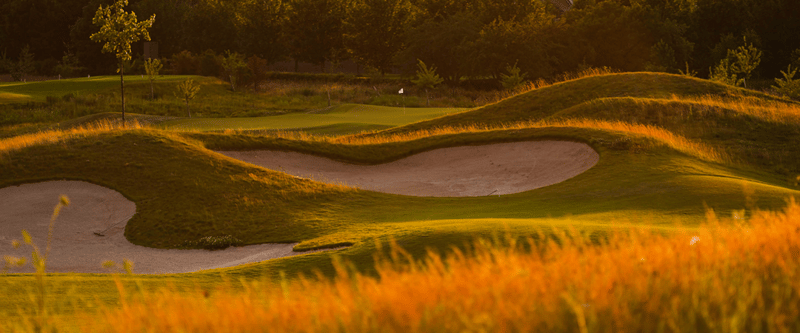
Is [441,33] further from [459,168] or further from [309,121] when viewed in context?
[459,168]

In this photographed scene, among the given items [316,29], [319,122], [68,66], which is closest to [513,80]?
[319,122]

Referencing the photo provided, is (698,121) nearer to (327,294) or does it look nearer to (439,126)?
(439,126)

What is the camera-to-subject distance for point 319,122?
4541cm

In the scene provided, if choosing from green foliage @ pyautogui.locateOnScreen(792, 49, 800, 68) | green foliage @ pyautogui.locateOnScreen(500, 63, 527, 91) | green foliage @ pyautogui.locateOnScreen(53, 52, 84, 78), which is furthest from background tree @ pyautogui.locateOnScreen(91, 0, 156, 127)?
green foliage @ pyautogui.locateOnScreen(792, 49, 800, 68)

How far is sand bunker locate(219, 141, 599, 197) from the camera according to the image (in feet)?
72.8

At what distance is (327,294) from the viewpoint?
5.04 meters

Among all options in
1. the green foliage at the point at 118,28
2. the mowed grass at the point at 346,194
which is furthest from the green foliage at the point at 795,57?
the green foliage at the point at 118,28

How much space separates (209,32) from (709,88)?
8789 cm

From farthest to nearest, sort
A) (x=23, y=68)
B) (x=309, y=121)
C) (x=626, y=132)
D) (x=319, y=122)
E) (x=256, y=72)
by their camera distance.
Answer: (x=23, y=68), (x=256, y=72), (x=309, y=121), (x=319, y=122), (x=626, y=132)

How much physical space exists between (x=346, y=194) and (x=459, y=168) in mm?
5981

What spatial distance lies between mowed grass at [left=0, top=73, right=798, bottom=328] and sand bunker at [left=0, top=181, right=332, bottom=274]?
0.42 metres

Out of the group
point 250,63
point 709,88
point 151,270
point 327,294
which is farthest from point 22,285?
point 250,63

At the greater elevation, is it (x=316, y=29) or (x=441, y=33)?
(x=316, y=29)

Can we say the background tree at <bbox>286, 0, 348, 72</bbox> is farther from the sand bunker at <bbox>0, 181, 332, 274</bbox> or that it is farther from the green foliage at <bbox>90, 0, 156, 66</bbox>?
the sand bunker at <bbox>0, 181, 332, 274</bbox>
